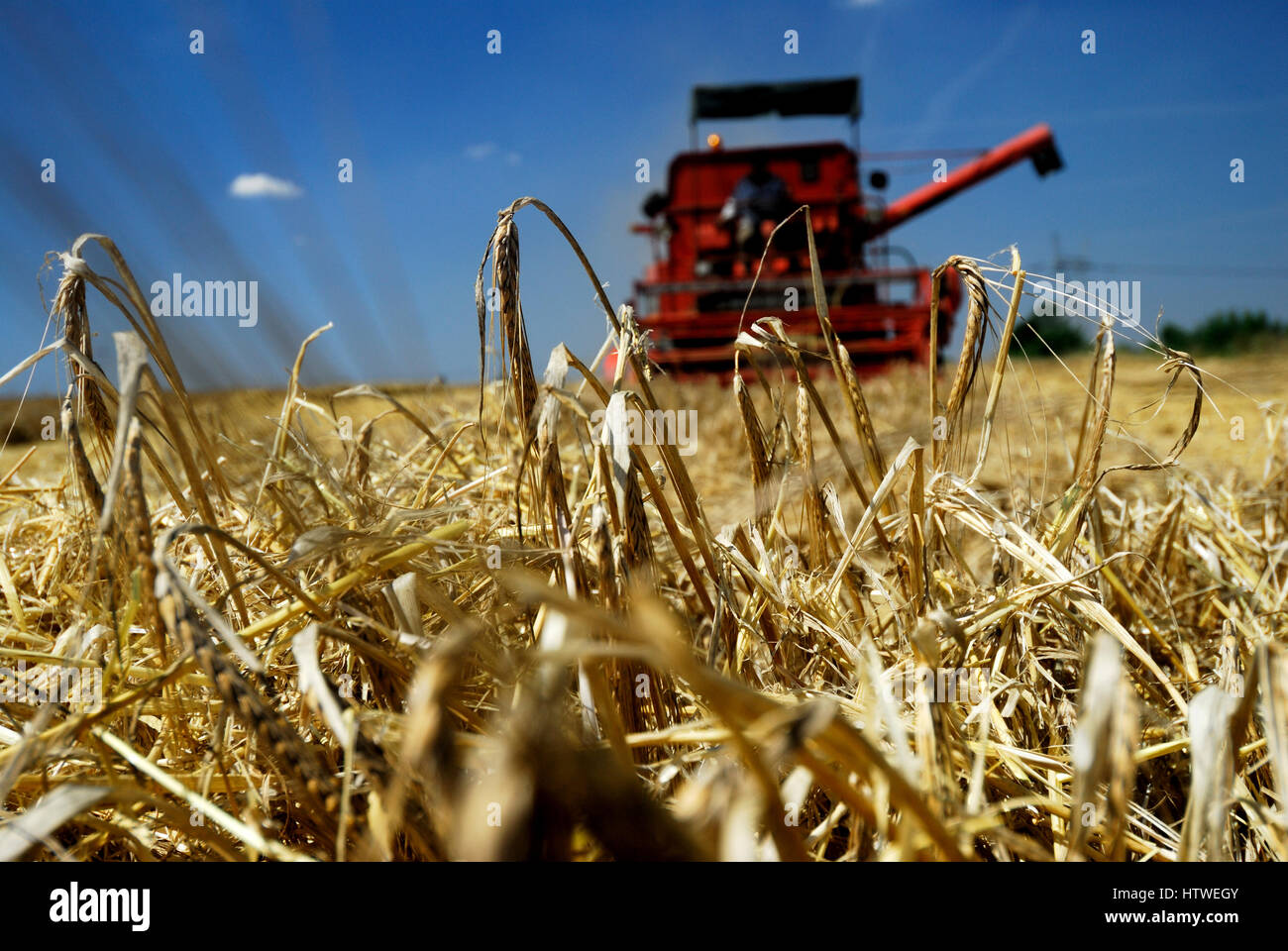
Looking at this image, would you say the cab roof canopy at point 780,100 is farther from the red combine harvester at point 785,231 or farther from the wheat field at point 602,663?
the wheat field at point 602,663

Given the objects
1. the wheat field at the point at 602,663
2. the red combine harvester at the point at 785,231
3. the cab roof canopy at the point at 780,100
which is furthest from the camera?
the cab roof canopy at the point at 780,100

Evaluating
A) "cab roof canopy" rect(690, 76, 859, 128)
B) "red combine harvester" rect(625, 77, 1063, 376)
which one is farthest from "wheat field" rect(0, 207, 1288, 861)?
"cab roof canopy" rect(690, 76, 859, 128)

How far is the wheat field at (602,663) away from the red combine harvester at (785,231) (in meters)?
5.30

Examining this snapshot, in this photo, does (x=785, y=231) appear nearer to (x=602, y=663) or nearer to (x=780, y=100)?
(x=780, y=100)

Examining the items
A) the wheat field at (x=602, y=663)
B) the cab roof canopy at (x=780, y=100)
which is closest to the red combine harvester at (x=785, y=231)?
the cab roof canopy at (x=780, y=100)

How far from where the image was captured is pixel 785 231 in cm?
643

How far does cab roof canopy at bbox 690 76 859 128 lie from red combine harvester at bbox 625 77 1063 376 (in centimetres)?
1

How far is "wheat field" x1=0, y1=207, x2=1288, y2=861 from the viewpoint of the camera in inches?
14.5

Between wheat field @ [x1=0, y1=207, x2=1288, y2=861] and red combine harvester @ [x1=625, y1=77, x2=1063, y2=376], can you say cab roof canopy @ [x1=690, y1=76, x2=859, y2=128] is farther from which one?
wheat field @ [x1=0, y1=207, x2=1288, y2=861]

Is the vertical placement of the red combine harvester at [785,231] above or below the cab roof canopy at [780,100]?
below

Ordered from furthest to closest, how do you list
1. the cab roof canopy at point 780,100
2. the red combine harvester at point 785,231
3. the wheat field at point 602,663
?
the cab roof canopy at point 780,100
the red combine harvester at point 785,231
the wheat field at point 602,663

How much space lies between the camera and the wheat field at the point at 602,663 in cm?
37

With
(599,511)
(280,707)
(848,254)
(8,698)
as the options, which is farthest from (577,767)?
(848,254)
